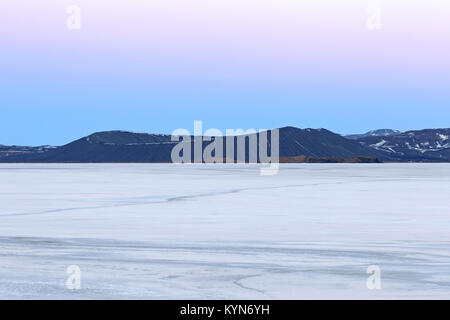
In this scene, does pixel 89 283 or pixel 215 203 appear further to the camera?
pixel 215 203

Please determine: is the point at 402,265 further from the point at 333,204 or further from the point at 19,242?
the point at 333,204

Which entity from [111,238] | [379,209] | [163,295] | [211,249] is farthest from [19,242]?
[379,209]

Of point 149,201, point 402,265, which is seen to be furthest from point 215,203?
point 402,265

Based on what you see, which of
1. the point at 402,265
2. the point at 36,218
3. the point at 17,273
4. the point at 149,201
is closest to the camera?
the point at 17,273

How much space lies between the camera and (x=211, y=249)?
1577 cm

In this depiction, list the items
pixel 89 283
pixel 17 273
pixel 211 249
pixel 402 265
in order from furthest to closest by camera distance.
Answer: pixel 211 249, pixel 402 265, pixel 17 273, pixel 89 283

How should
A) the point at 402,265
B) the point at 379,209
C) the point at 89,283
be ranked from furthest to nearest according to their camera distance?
the point at 379,209 → the point at 402,265 → the point at 89,283

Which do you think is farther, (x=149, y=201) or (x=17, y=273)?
(x=149, y=201)

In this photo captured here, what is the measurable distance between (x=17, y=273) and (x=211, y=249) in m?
4.28
